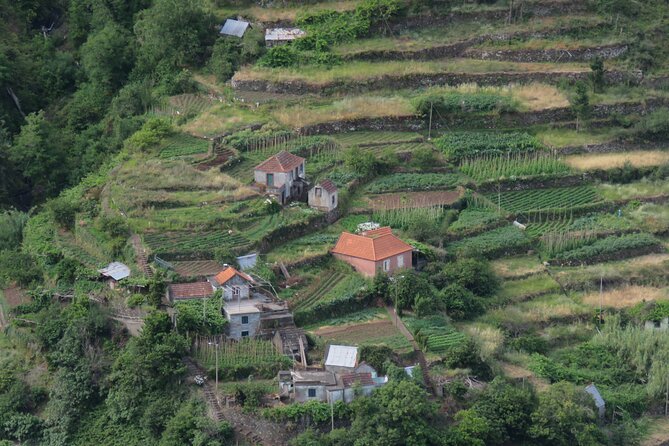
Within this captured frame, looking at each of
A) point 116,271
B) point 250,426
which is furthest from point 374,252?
point 250,426

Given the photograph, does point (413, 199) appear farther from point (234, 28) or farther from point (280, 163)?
point (234, 28)

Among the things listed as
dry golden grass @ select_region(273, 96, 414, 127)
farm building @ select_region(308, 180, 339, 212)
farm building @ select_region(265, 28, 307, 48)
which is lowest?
farm building @ select_region(308, 180, 339, 212)

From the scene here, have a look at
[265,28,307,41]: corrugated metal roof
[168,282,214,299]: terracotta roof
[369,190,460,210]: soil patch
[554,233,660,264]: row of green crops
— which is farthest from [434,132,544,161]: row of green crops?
[168,282,214,299]: terracotta roof

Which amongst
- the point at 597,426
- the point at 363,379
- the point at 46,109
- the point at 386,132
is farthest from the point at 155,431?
the point at 46,109

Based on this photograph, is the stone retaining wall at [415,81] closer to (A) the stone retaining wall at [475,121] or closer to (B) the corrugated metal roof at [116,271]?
(A) the stone retaining wall at [475,121]

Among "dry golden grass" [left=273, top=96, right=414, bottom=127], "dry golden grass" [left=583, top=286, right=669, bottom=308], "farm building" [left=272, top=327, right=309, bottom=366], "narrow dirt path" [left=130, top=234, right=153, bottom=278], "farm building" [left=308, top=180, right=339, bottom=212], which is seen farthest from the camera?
"dry golden grass" [left=273, top=96, right=414, bottom=127]

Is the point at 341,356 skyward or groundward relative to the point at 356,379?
skyward

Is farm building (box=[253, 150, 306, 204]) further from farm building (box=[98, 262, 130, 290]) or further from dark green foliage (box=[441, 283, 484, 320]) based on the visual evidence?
dark green foliage (box=[441, 283, 484, 320])
